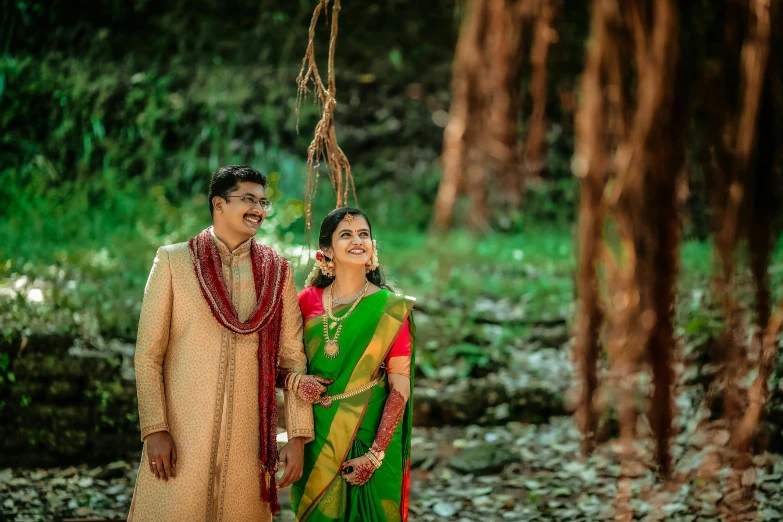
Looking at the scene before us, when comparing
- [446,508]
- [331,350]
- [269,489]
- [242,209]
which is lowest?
[446,508]

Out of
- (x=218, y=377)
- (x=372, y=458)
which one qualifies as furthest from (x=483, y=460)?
(x=218, y=377)

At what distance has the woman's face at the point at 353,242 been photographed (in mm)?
2490

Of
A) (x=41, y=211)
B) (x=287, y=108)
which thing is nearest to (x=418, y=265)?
(x=287, y=108)

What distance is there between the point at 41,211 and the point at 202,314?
5119 mm

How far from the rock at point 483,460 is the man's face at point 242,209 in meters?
2.37

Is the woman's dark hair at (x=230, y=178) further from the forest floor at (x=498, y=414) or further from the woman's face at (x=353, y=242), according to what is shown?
the forest floor at (x=498, y=414)

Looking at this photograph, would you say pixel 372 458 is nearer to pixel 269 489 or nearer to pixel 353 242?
pixel 269 489

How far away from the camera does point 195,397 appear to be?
2264 millimetres

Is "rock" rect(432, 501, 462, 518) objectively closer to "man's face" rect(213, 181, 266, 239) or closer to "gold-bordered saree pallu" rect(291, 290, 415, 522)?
"gold-bordered saree pallu" rect(291, 290, 415, 522)

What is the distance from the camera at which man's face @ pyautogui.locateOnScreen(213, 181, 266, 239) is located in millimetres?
2326

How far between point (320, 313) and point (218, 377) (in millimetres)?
428

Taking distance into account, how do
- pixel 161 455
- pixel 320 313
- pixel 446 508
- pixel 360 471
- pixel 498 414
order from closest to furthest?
1. pixel 161 455
2. pixel 360 471
3. pixel 320 313
4. pixel 446 508
5. pixel 498 414

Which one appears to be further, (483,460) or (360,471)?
(483,460)

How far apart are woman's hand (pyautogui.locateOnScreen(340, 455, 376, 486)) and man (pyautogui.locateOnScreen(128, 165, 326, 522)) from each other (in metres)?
0.17
